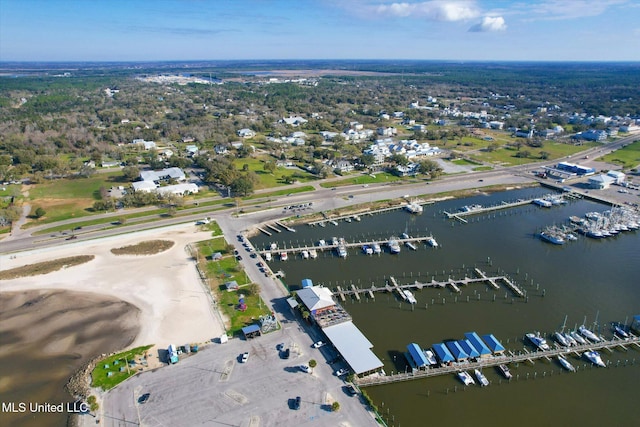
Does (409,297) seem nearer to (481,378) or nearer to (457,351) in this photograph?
(457,351)

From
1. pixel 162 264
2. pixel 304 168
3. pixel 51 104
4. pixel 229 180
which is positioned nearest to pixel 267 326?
pixel 162 264

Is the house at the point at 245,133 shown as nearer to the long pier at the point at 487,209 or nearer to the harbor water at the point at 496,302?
the harbor water at the point at 496,302

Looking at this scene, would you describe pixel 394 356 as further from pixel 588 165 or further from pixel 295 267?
pixel 588 165

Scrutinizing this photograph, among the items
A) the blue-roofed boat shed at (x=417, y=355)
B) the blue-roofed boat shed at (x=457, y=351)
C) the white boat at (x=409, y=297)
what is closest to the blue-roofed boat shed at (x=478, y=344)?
the blue-roofed boat shed at (x=457, y=351)

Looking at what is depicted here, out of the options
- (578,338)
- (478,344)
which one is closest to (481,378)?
(478,344)

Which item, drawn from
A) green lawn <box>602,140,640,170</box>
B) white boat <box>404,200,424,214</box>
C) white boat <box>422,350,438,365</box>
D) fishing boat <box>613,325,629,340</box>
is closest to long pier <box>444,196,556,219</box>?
white boat <box>404,200,424,214</box>

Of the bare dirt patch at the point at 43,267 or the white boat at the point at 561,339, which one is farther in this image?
the bare dirt patch at the point at 43,267
